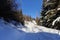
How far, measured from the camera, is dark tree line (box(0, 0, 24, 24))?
6.79 meters

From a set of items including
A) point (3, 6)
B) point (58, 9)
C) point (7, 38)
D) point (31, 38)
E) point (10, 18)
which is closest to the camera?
point (7, 38)

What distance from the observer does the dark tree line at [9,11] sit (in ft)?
22.3

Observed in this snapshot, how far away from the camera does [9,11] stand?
7105 millimetres

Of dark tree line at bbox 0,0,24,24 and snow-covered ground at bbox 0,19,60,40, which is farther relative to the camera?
dark tree line at bbox 0,0,24,24

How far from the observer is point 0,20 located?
20.8 feet

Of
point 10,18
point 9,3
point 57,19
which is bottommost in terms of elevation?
point 57,19

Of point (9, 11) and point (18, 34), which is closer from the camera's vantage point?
point (18, 34)

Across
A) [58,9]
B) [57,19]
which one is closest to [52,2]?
[58,9]

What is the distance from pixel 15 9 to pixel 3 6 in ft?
3.15

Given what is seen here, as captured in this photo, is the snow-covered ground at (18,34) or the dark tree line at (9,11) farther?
the dark tree line at (9,11)

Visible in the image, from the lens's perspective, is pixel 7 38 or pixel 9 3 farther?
pixel 9 3

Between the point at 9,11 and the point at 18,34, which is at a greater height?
the point at 9,11

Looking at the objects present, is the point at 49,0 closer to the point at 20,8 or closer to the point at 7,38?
the point at 20,8

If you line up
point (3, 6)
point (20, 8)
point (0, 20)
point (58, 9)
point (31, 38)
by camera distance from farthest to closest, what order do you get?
point (58, 9), point (20, 8), point (3, 6), point (0, 20), point (31, 38)
